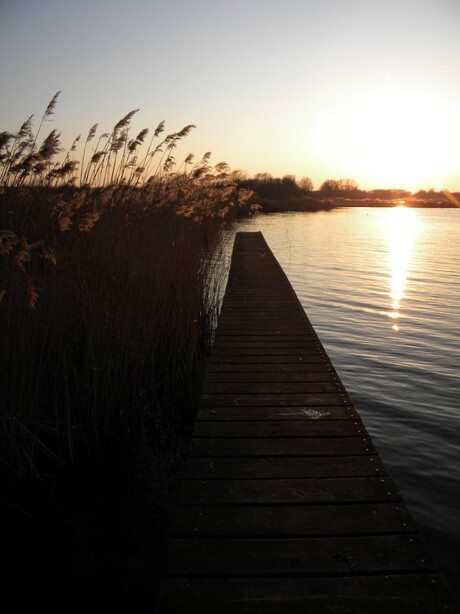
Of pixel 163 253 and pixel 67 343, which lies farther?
pixel 163 253

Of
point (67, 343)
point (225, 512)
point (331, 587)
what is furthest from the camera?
point (67, 343)

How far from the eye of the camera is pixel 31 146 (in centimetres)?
382

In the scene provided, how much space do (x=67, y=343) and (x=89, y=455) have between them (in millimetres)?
746

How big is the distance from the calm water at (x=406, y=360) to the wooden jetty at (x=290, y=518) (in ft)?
2.53

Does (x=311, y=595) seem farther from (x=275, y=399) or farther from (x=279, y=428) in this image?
(x=275, y=399)

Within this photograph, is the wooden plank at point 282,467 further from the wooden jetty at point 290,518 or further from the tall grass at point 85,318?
the tall grass at point 85,318

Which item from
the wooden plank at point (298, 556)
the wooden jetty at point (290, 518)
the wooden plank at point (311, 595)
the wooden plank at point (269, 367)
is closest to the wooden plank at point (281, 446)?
the wooden jetty at point (290, 518)

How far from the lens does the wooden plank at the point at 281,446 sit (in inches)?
102

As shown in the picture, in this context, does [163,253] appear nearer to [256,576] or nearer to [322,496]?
[322,496]

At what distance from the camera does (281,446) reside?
2.67 meters

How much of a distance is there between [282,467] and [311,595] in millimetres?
849

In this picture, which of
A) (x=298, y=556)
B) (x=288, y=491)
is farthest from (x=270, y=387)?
(x=298, y=556)

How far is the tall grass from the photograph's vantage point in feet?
8.84

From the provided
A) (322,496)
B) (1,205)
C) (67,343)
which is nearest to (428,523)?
(322,496)
